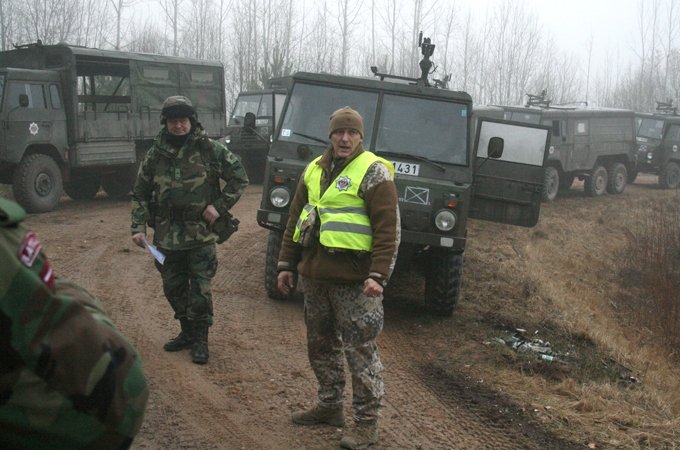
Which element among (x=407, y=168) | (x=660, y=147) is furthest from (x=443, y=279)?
(x=660, y=147)

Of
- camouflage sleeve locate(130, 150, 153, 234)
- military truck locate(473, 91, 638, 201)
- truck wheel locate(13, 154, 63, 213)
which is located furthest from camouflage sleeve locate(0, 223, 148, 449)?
military truck locate(473, 91, 638, 201)

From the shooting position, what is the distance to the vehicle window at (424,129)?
6566 mm

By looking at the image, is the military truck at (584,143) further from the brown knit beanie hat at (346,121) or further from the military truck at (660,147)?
the brown knit beanie hat at (346,121)

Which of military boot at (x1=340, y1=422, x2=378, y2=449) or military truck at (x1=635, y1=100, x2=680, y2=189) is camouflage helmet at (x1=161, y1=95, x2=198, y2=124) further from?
military truck at (x1=635, y1=100, x2=680, y2=189)

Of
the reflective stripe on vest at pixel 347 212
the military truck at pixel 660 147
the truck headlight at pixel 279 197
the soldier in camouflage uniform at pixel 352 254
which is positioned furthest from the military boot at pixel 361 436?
the military truck at pixel 660 147

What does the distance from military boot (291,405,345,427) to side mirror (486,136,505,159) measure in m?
3.18

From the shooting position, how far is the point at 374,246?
3.58m

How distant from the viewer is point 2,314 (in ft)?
4.40

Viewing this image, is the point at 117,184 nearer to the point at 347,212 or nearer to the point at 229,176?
the point at 229,176

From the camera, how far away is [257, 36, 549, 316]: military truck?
623 centimetres

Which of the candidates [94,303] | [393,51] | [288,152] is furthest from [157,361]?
[393,51]

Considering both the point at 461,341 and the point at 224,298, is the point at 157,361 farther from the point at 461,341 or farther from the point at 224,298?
the point at 461,341

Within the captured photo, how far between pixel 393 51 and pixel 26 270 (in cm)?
3852

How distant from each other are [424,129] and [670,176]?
57.0 ft
